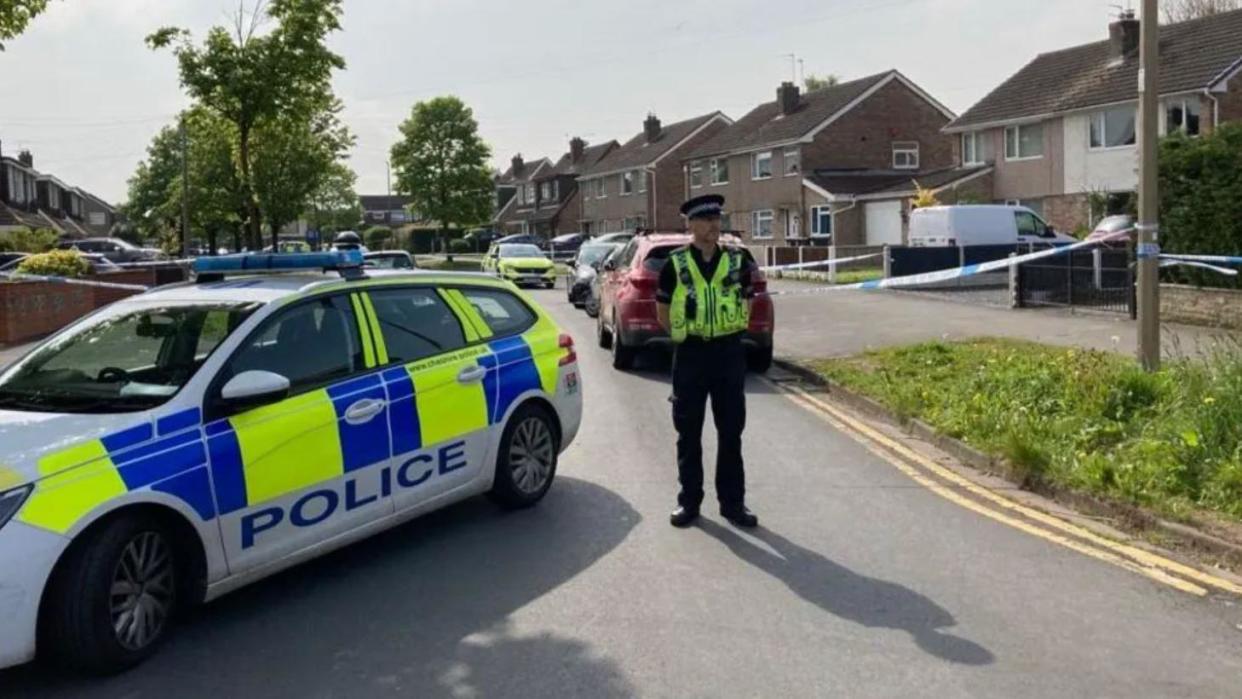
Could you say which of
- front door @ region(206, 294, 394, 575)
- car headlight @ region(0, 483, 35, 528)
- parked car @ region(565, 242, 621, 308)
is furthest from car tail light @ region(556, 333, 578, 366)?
parked car @ region(565, 242, 621, 308)

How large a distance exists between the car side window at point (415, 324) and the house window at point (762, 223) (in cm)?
4833

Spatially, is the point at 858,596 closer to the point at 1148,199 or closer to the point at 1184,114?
the point at 1148,199

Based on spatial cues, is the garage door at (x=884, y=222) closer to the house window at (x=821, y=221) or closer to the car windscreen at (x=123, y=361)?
the house window at (x=821, y=221)

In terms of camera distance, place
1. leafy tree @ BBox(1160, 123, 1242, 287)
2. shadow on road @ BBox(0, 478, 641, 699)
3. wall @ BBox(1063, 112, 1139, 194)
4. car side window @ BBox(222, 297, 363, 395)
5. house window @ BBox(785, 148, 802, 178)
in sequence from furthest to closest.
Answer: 1. house window @ BBox(785, 148, 802, 178)
2. wall @ BBox(1063, 112, 1139, 194)
3. leafy tree @ BBox(1160, 123, 1242, 287)
4. car side window @ BBox(222, 297, 363, 395)
5. shadow on road @ BBox(0, 478, 641, 699)

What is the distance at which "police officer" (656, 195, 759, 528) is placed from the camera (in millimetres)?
6715

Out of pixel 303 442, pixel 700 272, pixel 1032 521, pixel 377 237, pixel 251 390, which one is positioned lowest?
pixel 1032 521

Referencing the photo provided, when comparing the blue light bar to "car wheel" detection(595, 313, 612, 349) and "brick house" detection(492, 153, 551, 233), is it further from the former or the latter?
"brick house" detection(492, 153, 551, 233)

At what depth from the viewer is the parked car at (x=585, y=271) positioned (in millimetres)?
23922

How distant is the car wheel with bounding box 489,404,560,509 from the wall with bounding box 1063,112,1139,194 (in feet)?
110

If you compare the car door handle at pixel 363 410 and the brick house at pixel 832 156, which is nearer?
the car door handle at pixel 363 410

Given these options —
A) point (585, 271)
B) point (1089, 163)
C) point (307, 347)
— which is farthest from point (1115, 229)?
point (307, 347)

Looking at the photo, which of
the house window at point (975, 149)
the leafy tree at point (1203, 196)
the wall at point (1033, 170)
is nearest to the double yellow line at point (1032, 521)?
the leafy tree at point (1203, 196)

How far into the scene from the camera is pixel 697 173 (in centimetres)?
6162

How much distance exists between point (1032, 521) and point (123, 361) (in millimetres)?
5033
